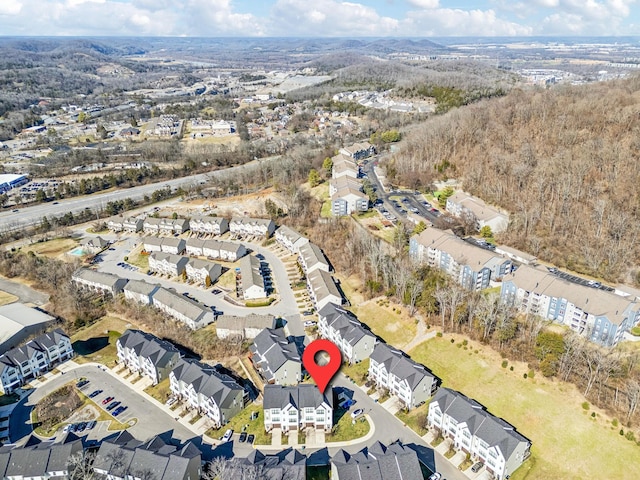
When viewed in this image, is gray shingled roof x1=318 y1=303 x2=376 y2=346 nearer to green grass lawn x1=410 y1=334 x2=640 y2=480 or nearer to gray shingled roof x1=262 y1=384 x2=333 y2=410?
green grass lawn x1=410 y1=334 x2=640 y2=480

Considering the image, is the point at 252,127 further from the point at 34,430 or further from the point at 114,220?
the point at 34,430

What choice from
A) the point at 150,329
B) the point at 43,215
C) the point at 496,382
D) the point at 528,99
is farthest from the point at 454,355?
the point at 43,215

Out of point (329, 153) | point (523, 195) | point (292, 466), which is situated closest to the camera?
point (292, 466)

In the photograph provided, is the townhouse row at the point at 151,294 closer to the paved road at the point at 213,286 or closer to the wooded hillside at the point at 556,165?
the paved road at the point at 213,286

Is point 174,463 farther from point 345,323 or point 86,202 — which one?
point 86,202

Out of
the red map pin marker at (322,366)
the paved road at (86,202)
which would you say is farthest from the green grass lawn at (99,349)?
the paved road at (86,202)

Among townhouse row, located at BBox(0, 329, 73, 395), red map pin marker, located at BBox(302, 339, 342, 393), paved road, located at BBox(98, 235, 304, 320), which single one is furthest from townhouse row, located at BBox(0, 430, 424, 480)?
paved road, located at BBox(98, 235, 304, 320)
